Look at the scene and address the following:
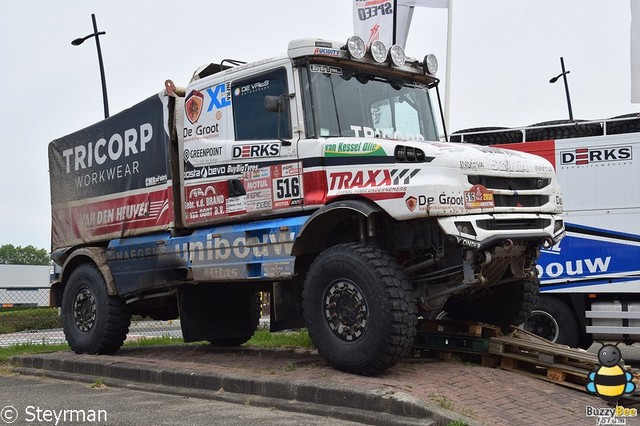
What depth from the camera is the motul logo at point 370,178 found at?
8.04 meters

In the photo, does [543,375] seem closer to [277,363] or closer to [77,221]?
[277,363]

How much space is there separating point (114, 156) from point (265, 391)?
15.9 feet

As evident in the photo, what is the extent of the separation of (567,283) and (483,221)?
4.74 meters

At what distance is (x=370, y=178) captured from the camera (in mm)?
8250

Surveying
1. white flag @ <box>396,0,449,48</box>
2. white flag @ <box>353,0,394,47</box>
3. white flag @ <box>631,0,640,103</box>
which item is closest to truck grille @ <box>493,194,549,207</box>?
white flag @ <box>631,0,640,103</box>

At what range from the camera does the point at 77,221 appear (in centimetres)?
1227

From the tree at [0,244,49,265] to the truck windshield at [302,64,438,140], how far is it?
12643 cm

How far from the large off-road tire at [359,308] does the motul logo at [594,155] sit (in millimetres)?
5321

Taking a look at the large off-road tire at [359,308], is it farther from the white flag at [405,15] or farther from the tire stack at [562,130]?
the white flag at [405,15]

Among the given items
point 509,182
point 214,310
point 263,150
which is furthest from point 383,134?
point 214,310

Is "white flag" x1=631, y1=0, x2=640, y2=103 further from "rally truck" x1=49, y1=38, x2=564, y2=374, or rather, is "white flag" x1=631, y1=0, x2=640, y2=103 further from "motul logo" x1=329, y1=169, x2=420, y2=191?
"motul logo" x1=329, y1=169, x2=420, y2=191

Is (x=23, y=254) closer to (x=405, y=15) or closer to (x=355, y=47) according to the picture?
(x=405, y=15)

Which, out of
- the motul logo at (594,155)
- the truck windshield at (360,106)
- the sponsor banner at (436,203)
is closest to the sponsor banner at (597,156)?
the motul logo at (594,155)

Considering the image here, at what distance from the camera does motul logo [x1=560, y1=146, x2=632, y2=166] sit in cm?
1208
